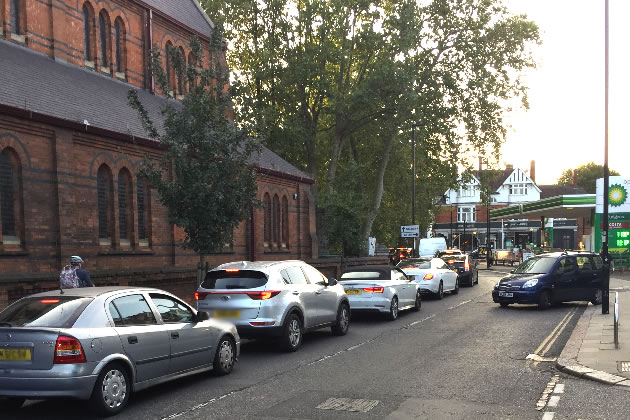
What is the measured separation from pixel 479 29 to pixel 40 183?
1040 inches

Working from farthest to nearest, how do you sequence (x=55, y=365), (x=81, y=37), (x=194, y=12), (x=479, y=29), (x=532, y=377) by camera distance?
1. (x=479, y=29)
2. (x=194, y=12)
3. (x=81, y=37)
4. (x=532, y=377)
5. (x=55, y=365)

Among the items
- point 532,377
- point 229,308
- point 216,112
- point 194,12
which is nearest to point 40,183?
point 216,112

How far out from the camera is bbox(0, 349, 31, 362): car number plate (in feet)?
20.6

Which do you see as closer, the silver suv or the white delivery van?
the silver suv

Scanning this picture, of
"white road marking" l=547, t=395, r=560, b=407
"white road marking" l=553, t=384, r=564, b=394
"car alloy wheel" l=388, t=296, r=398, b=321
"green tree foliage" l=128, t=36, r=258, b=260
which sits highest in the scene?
"green tree foliage" l=128, t=36, r=258, b=260

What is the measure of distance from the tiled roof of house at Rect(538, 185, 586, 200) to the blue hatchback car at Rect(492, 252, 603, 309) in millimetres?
74498

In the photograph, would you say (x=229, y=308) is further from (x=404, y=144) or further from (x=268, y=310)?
(x=404, y=144)

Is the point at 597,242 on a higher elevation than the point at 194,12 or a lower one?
lower

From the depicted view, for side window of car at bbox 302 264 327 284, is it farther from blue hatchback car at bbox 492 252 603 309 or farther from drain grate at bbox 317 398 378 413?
blue hatchback car at bbox 492 252 603 309

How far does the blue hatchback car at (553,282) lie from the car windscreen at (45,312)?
13.5 meters

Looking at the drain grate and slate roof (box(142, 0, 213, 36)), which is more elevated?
slate roof (box(142, 0, 213, 36))

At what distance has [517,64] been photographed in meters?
34.8

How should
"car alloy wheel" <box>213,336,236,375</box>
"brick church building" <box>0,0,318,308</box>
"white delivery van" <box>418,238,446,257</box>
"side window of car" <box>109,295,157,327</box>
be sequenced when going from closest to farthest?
"side window of car" <box>109,295,157,327</box>
"car alloy wheel" <box>213,336,236,375</box>
"brick church building" <box>0,0,318,308</box>
"white delivery van" <box>418,238,446,257</box>

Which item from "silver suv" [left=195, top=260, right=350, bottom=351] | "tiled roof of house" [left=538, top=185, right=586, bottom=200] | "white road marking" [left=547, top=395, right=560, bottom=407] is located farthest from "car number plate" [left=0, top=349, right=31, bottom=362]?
"tiled roof of house" [left=538, top=185, right=586, bottom=200]
